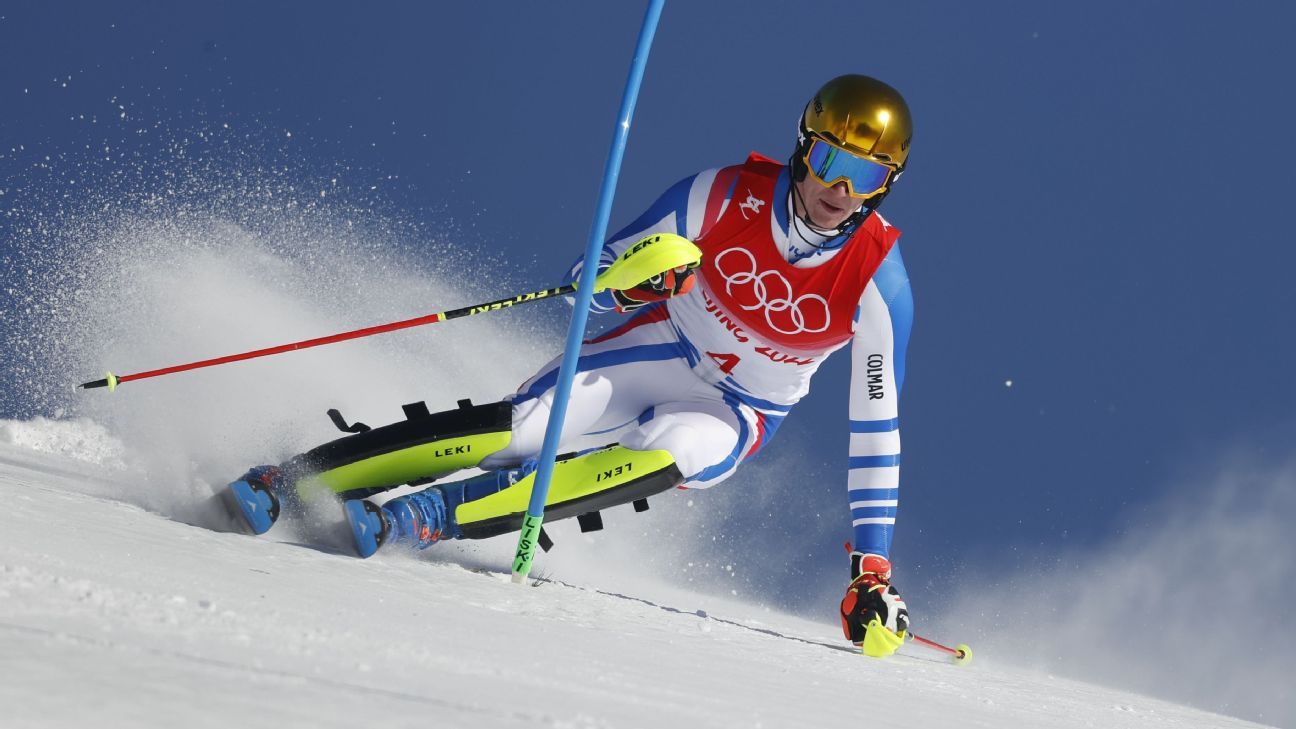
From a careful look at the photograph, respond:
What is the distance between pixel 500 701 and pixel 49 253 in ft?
14.1

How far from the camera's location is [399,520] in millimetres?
2789

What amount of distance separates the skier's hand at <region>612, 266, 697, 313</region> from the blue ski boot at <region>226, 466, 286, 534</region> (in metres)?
1.04

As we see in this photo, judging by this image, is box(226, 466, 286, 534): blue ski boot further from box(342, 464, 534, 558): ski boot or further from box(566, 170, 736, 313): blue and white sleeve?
box(566, 170, 736, 313): blue and white sleeve

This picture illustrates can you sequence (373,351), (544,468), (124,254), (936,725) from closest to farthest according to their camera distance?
(936,725) < (544,468) < (124,254) < (373,351)

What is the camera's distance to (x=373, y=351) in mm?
5008

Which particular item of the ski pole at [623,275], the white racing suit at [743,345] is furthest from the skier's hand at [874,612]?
the ski pole at [623,275]

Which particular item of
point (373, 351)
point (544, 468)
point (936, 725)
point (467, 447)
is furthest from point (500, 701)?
point (373, 351)

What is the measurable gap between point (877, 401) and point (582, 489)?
2.85 ft

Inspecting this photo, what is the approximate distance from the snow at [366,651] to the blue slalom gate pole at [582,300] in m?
0.15

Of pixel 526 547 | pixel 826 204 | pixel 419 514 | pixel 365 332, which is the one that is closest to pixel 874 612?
pixel 526 547

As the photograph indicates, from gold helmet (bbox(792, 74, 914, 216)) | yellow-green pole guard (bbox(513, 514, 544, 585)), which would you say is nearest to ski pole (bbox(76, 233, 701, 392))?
gold helmet (bbox(792, 74, 914, 216))

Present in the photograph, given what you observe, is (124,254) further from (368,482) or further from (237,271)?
(368,482)

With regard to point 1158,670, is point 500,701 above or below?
below

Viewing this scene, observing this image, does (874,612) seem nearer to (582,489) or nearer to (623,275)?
(582,489)
